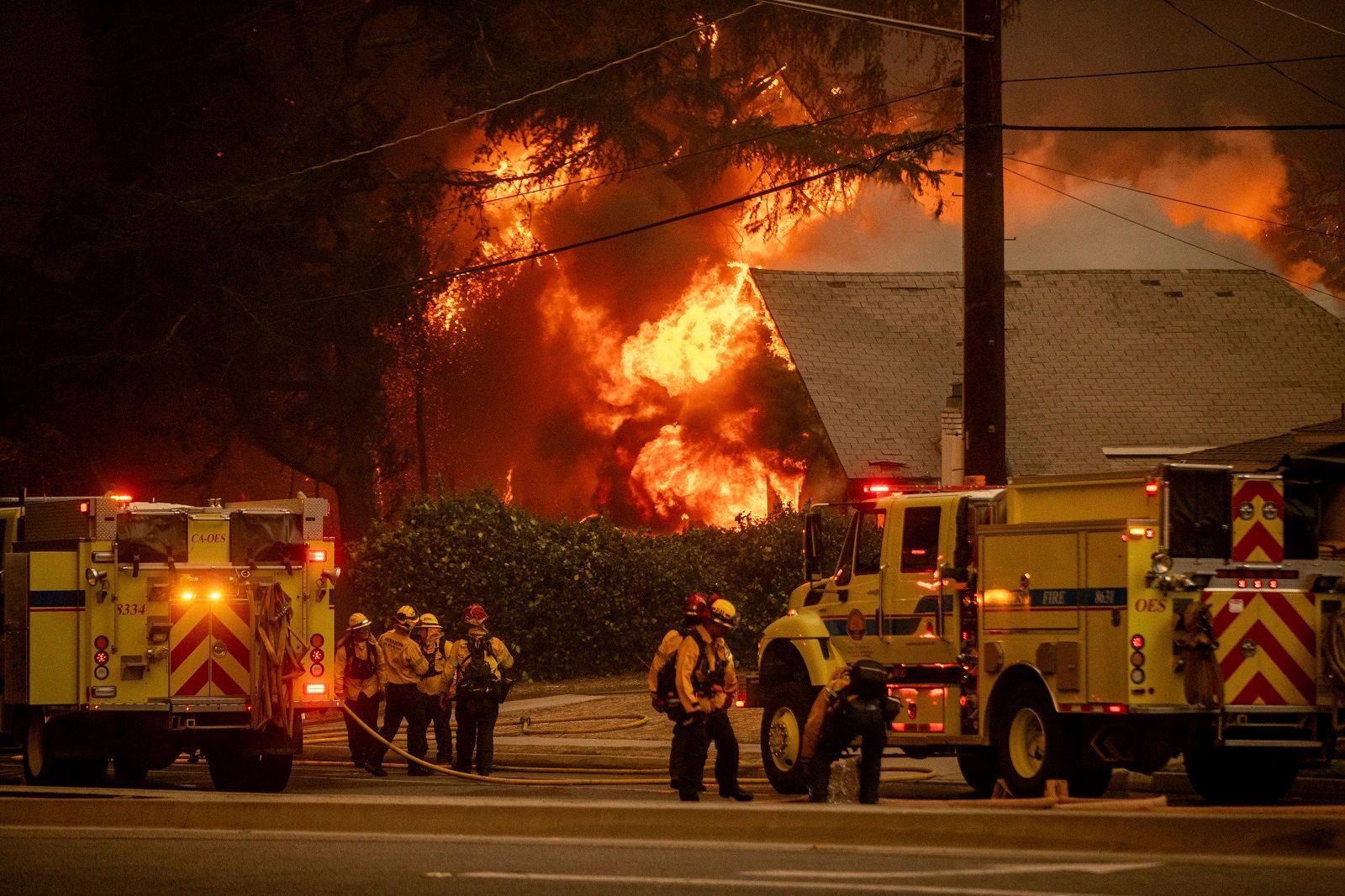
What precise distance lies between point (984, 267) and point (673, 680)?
583 cm

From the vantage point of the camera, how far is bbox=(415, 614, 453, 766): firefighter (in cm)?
1856

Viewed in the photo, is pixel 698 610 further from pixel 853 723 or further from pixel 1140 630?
pixel 1140 630

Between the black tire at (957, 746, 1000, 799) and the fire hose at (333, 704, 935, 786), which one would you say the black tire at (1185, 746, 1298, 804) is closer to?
the black tire at (957, 746, 1000, 799)

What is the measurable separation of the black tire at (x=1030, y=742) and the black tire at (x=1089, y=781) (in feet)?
0.55

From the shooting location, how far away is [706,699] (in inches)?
535

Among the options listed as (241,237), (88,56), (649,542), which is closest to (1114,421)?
(649,542)

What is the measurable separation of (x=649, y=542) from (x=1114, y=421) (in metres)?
9.63

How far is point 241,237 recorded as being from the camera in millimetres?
34719

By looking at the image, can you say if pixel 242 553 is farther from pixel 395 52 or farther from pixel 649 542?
pixel 395 52

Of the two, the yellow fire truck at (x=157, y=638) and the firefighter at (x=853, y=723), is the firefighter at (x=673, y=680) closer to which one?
the firefighter at (x=853, y=723)

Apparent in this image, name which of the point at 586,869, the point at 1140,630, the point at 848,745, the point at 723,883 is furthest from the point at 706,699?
the point at 723,883

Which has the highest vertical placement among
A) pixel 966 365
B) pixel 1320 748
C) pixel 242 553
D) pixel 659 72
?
pixel 659 72

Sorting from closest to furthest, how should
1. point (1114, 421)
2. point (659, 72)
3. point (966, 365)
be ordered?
point (966, 365) < point (1114, 421) < point (659, 72)

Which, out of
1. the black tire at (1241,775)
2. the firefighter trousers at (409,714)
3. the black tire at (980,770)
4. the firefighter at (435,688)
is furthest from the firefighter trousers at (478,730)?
the black tire at (1241,775)
